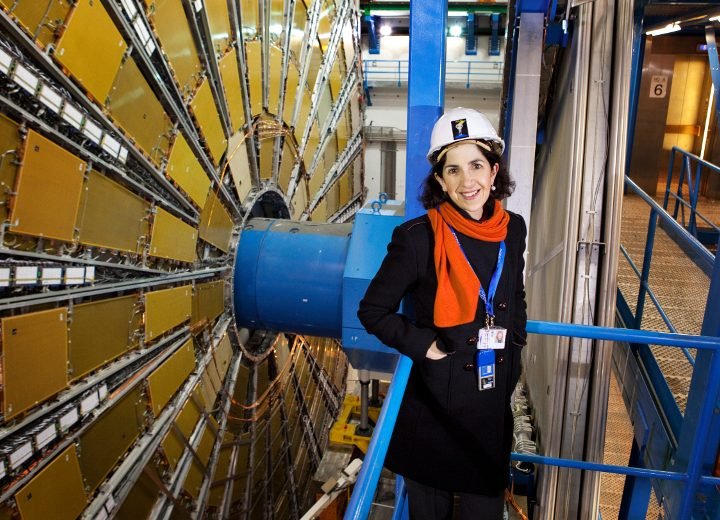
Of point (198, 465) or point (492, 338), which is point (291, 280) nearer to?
point (198, 465)

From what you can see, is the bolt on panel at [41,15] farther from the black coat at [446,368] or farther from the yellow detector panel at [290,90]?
the yellow detector panel at [290,90]

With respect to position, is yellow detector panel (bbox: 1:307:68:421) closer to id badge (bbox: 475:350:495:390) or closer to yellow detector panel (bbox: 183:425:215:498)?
yellow detector panel (bbox: 183:425:215:498)

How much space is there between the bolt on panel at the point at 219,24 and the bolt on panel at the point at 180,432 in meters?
2.20

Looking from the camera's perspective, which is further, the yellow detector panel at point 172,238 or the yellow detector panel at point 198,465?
the yellow detector panel at point 198,465

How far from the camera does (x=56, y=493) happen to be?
7.64 ft

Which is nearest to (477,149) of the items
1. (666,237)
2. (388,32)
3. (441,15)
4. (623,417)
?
(441,15)

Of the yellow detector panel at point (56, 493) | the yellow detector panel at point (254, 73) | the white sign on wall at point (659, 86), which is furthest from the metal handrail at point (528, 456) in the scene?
the white sign on wall at point (659, 86)

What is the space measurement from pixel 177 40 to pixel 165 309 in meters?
1.45

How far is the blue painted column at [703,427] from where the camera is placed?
2477 millimetres

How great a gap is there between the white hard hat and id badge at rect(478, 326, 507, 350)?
68 centimetres

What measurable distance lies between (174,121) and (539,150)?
4.15 metres

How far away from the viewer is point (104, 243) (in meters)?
2.52

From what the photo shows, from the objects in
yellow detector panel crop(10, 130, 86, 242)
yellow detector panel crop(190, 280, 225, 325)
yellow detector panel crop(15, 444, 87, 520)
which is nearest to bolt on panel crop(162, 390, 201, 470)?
yellow detector panel crop(190, 280, 225, 325)

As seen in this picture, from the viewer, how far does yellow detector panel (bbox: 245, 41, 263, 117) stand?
3904 mm
